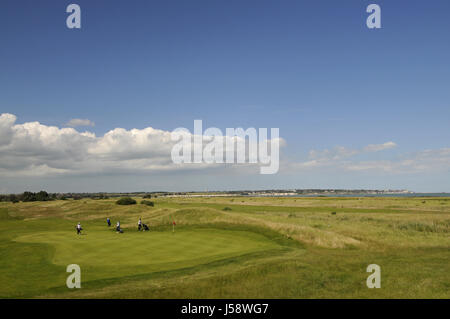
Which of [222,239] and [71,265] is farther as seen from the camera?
[222,239]

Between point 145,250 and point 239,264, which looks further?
point 145,250

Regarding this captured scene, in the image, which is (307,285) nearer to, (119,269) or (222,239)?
(119,269)

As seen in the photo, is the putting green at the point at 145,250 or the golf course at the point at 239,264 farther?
the putting green at the point at 145,250

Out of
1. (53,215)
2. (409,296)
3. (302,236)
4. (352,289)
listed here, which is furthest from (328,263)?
(53,215)

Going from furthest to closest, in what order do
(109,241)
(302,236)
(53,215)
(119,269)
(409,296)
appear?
1. (53,215)
2. (302,236)
3. (109,241)
4. (119,269)
5. (409,296)

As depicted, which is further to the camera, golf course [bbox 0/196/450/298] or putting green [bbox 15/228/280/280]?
putting green [bbox 15/228/280/280]
